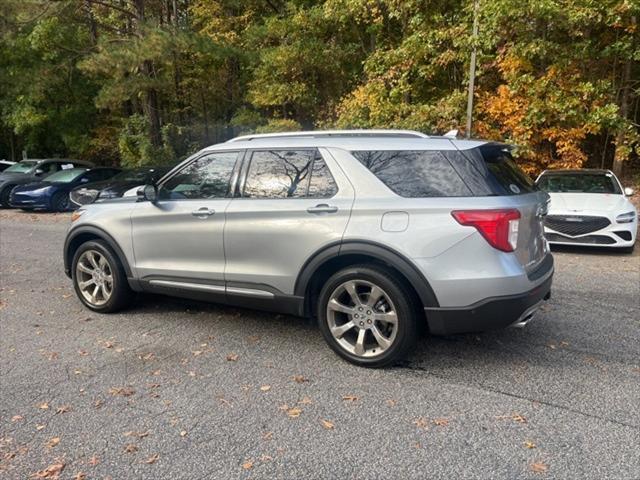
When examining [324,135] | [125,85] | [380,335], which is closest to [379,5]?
[125,85]

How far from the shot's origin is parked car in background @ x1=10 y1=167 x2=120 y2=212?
47.5ft

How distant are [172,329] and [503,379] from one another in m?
2.90

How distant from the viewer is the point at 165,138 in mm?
20344

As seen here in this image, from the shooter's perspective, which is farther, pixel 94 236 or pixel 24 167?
pixel 24 167

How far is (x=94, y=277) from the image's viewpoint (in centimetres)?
521

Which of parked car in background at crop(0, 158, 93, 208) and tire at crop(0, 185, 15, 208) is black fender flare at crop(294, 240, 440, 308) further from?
tire at crop(0, 185, 15, 208)

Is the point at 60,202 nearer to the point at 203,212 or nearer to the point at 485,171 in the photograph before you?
the point at 203,212

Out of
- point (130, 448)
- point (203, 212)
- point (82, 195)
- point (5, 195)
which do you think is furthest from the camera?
point (5, 195)

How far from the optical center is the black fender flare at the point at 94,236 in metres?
4.95

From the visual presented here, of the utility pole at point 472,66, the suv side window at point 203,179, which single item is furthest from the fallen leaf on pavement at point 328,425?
the utility pole at point 472,66

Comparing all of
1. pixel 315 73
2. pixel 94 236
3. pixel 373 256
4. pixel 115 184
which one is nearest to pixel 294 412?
pixel 373 256

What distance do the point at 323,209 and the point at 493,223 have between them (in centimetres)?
122

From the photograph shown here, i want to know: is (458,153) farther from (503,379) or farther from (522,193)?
(503,379)

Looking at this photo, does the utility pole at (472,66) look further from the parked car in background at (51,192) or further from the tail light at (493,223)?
the parked car in background at (51,192)
